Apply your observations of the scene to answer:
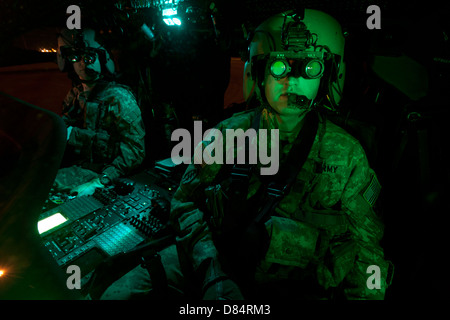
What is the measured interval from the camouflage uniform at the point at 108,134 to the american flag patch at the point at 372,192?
262 cm

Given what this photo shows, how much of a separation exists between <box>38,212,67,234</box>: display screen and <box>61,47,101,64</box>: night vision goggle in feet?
6.95

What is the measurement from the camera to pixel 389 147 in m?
1.88

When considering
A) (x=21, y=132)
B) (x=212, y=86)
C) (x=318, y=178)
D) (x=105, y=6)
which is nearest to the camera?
(x=21, y=132)

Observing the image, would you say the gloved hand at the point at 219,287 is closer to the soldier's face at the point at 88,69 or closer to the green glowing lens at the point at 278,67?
the green glowing lens at the point at 278,67

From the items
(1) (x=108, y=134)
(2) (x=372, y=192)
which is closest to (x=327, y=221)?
(2) (x=372, y=192)

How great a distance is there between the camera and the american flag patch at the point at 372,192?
150 cm

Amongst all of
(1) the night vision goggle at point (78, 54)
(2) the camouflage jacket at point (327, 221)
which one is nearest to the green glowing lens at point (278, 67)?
(2) the camouflage jacket at point (327, 221)

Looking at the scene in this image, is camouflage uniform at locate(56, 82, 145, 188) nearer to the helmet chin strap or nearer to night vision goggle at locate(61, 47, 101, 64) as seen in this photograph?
night vision goggle at locate(61, 47, 101, 64)

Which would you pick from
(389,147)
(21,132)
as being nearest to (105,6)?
(21,132)

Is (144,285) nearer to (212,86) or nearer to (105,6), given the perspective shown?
(212,86)

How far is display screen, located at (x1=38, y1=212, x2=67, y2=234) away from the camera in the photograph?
65.2 inches

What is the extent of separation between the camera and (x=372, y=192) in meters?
1.52

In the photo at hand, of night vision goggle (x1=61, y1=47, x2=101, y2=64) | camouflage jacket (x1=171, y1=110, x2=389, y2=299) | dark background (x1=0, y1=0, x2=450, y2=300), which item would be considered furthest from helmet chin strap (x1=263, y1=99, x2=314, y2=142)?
night vision goggle (x1=61, y1=47, x2=101, y2=64)
